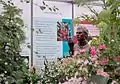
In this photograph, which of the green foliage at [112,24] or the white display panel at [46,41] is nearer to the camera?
the green foliage at [112,24]

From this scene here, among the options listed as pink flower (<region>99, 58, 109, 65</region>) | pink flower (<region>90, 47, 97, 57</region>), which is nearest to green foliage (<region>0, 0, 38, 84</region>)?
pink flower (<region>90, 47, 97, 57</region>)

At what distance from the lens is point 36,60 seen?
5.17 metres

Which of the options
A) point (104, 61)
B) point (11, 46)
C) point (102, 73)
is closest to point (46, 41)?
point (11, 46)

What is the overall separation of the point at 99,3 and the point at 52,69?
2.16m

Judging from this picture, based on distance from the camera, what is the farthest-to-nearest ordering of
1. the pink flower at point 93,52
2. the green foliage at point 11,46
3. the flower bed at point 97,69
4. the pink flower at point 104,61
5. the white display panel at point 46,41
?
the white display panel at point 46,41
the green foliage at point 11,46
the pink flower at point 93,52
the pink flower at point 104,61
the flower bed at point 97,69

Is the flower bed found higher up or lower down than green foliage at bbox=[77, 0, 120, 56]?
lower down

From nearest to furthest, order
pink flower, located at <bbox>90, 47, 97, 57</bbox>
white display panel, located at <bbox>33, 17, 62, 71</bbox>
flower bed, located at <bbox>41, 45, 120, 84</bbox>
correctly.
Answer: flower bed, located at <bbox>41, 45, 120, 84</bbox>, pink flower, located at <bbox>90, 47, 97, 57</bbox>, white display panel, located at <bbox>33, 17, 62, 71</bbox>

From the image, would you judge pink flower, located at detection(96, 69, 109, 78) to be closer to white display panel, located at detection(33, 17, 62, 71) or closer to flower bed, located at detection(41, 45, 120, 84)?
flower bed, located at detection(41, 45, 120, 84)

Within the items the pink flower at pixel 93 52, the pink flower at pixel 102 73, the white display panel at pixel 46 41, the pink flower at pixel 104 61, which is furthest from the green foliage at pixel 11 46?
the white display panel at pixel 46 41

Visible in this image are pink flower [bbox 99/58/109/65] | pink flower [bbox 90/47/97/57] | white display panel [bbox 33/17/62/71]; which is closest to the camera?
pink flower [bbox 99/58/109/65]

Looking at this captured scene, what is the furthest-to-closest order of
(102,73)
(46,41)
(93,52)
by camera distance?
(46,41) → (93,52) → (102,73)

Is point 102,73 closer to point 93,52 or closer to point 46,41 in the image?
point 93,52

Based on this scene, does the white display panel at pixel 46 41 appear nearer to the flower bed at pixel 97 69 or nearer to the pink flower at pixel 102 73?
the flower bed at pixel 97 69

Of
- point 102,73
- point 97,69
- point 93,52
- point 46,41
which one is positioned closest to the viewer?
point 102,73
